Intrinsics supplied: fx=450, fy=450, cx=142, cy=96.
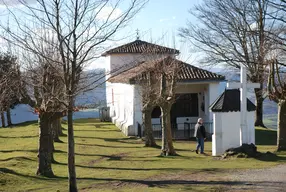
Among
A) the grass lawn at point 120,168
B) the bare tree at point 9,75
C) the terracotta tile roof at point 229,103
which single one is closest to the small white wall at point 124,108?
the grass lawn at point 120,168

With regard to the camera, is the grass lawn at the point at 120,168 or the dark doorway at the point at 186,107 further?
the dark doorway at the point at 186,107

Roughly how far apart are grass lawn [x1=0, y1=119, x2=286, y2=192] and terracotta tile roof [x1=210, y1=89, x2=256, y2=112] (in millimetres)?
1946

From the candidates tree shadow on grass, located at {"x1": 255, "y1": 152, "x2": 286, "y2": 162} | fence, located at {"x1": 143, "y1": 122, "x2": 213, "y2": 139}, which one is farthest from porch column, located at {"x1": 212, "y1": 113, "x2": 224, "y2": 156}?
fence, located at {"x1": 143, "y1": 122, "x2": 213, "y2": 139}

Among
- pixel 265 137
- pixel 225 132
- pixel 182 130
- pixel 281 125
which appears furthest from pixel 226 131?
pixel 265 137

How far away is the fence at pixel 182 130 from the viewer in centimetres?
2724

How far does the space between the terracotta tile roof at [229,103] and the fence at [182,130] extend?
30.8ft

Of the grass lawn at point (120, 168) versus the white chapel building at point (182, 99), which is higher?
the white chapel building at point (182, 99)

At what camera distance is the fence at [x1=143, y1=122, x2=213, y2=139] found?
27.2m

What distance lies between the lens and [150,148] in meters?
21.4

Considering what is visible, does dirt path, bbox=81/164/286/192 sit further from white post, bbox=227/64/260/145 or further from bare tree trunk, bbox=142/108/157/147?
bare tree trunk, bbox=142/108/157/147

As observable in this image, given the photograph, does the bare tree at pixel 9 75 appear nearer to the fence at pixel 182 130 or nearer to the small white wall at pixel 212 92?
the fence at pixel 182 130

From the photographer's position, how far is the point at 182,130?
94.7 feet

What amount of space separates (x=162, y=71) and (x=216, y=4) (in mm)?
15711

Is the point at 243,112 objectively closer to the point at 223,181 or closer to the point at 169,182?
the point at 223,181
